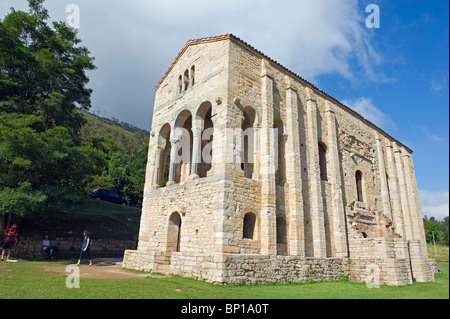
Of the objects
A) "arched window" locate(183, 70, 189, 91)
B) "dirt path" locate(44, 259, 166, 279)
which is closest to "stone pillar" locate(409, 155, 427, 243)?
"arched window" locate(183, 70, 189, 91)

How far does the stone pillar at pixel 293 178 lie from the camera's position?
12.4 metres

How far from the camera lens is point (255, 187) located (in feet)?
38.7

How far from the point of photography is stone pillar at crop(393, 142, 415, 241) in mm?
21078

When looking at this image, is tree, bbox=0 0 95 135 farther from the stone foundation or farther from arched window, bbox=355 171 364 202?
arched window, bbox=355 171 364 202

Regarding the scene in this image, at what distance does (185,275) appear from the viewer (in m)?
10.1

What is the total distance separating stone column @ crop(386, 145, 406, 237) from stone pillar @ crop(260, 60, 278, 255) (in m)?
12.9

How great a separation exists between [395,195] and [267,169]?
1440cm

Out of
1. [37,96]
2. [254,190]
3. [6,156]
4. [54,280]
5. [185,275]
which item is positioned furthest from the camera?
[37,96]

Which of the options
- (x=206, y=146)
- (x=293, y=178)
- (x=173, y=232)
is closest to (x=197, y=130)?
(x=206, y=146)

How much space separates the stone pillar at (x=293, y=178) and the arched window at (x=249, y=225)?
2044 mm

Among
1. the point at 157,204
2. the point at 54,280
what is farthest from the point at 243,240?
the point at 54,280

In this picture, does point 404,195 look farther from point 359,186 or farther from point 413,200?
point 359,186
